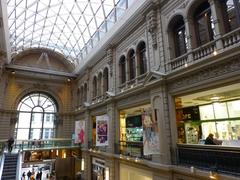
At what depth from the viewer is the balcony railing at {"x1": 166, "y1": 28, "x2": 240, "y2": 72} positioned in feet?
22.3

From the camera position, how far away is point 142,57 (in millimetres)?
12469

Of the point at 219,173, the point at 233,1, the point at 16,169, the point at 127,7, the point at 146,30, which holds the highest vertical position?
the point at 127,7

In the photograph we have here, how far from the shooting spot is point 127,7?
13.4 meters

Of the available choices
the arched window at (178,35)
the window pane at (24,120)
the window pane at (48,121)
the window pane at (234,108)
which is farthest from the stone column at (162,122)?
the window pane at (24,120)

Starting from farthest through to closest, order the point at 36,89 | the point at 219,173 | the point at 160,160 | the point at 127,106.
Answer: the point at 36,89 < the point at 127,106 < the point at 160,160 < the point at 219,173

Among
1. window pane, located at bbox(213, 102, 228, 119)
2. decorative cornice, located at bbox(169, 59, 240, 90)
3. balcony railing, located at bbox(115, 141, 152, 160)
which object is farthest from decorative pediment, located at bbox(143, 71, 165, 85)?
balcony railing, located at bbox(115, 141, 152, 160)

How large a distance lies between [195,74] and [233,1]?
3.11 metres

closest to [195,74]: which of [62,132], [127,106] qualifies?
[127,106]

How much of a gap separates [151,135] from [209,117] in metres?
3.65

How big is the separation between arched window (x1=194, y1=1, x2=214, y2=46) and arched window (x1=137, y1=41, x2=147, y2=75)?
3.97m

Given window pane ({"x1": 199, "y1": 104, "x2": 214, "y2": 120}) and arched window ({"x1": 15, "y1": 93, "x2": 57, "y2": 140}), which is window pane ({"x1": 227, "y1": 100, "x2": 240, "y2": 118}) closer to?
window pane ({"x1": 199, "y1": 104, "x2": 214, "y2": 120})

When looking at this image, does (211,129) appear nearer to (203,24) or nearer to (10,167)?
(203,24)

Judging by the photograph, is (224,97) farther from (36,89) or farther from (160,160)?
(36,89)

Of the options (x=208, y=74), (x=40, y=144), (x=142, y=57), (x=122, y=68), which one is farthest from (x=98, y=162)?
(x=208, y=74)
